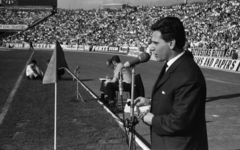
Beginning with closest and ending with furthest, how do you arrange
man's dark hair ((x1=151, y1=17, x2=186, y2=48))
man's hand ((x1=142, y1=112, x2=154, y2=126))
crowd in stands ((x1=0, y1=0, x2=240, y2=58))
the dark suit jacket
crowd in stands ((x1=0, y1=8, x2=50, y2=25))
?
the dark suit jacket < man's dark hair ((x1=151, y1=17, x2=186, y2=48)) < man's hand ((x1=142, y1=112, x2=154, y2=126)) < crowd in stands ((x1=0, y1=0, x2=240, y2=58)) < crowd in stands ((x1=0, y1=8, x2=50, y2=25))

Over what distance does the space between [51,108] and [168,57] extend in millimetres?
6897

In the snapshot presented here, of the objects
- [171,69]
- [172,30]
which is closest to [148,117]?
[171,69]

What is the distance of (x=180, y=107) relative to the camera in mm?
2223

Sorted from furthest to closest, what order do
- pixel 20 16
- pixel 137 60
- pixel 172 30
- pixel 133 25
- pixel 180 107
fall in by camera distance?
pixel 20 16, pixel 133 25, pixel 137 60, pixel 172 30, pixel 180 107

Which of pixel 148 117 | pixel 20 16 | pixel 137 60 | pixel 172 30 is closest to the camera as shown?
pixel 172 30

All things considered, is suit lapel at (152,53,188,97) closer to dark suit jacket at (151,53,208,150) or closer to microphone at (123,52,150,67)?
dark suit jacket at (151,53,208,150)

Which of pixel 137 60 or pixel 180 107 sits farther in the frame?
pixel 137 60

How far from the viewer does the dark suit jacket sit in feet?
7.30

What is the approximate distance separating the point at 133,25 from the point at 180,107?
189 feet

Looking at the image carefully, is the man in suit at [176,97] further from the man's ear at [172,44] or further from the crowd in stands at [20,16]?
the crowd in stands at [20,16]

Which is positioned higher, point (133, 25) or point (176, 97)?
point (133, 25)

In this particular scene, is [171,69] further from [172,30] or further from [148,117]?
[148,117]

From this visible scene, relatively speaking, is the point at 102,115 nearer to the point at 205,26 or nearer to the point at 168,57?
the point at 168,57

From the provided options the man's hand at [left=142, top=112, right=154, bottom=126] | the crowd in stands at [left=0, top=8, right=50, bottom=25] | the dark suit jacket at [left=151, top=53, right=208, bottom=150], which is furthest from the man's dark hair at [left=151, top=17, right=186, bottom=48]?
the crowd in stands at [left=0, top=8, right=50, bottom=25]
